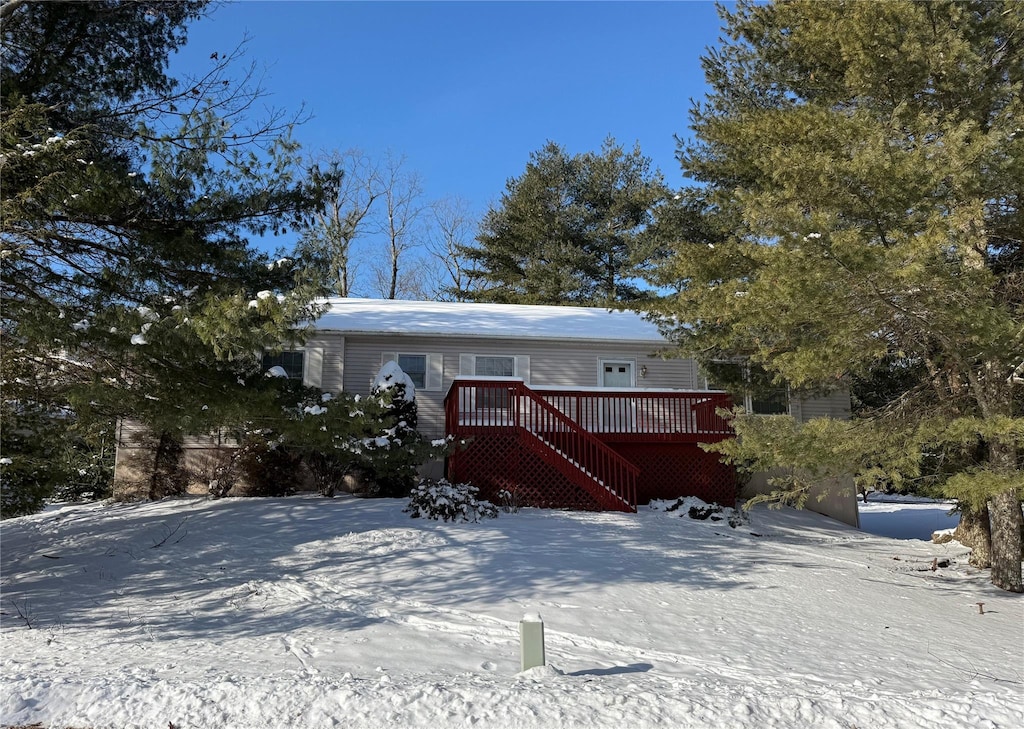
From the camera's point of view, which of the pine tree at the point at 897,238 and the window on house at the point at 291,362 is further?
the window on house at the point at 291,362

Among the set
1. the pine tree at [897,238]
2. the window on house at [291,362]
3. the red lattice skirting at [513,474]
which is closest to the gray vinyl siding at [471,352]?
the window on house at [291,362]

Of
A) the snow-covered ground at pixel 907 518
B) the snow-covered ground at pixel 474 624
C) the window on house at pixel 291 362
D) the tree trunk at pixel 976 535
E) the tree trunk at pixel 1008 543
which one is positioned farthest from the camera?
the snow-covered ground at pixel 907 518

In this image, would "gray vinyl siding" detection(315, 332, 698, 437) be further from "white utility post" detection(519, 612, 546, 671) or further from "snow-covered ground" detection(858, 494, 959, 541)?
"white utility post" detection(519, 612, 546, 671)

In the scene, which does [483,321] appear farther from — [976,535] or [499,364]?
[976,535]

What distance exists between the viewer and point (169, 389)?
888cm

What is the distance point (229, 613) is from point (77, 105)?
7243 mm

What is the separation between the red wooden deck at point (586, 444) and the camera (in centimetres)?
1442

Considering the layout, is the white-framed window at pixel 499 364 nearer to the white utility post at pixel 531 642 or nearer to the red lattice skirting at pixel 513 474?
the red lattice skirting at pixel 513 474

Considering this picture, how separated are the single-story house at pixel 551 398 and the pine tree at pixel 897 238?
3023 mm

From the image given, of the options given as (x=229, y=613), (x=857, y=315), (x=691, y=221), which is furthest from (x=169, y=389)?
(x=691, y=221)

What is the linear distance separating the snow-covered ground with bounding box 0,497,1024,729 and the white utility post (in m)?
0.13

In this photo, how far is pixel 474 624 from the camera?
7.81m

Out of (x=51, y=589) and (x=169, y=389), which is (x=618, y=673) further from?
(x=51, y=589)

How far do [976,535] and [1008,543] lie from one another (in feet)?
9.87
